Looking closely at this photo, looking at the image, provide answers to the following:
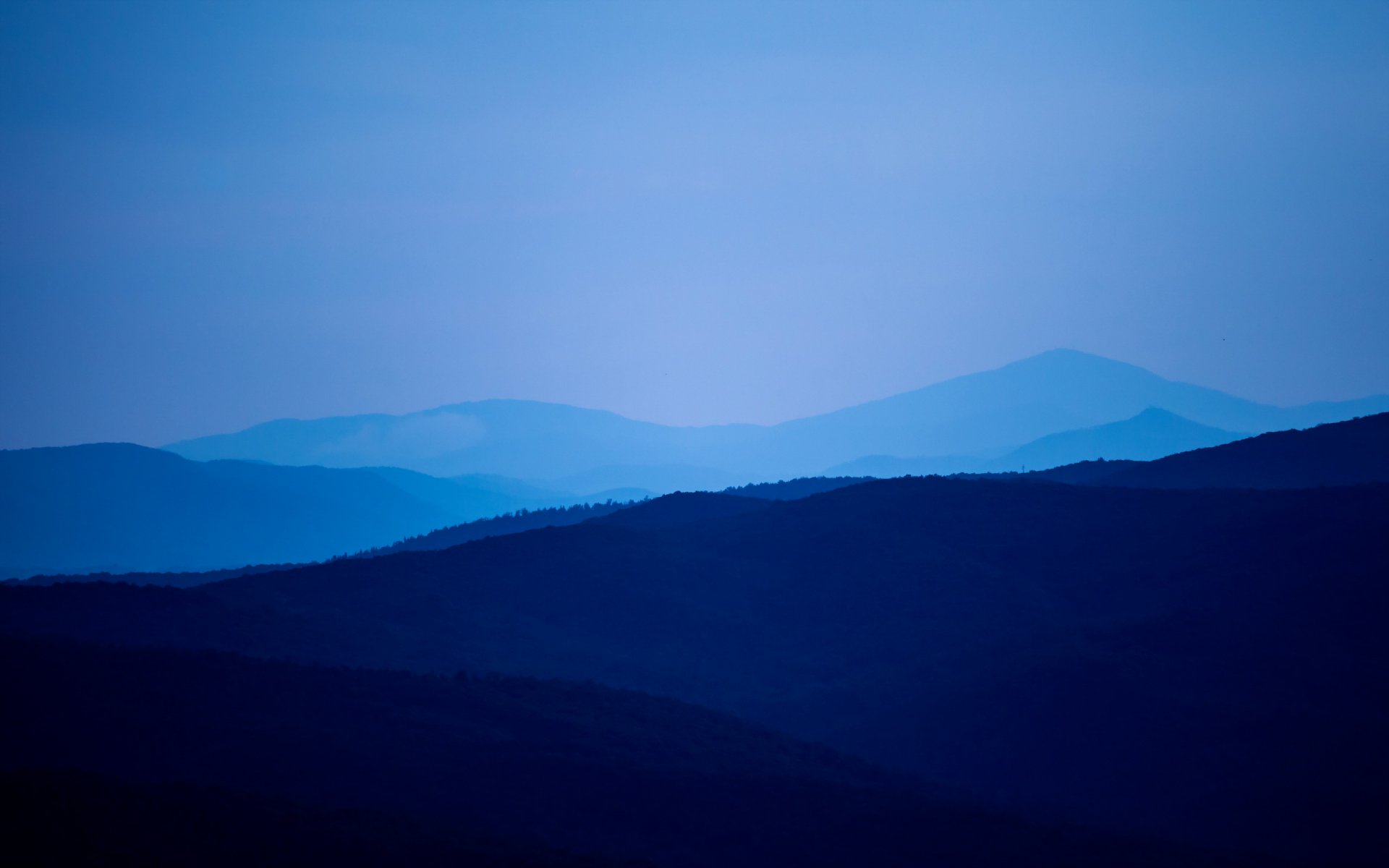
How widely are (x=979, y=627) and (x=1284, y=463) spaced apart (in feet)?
65.6

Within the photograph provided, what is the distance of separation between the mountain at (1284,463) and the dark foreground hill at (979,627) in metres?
7.41

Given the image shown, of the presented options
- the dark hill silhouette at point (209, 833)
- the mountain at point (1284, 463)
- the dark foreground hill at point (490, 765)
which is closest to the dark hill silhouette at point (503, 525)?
the mountain at point (1284, 463)

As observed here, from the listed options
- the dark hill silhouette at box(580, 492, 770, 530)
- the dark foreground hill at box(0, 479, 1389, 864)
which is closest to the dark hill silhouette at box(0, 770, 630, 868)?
the dark foreground hill at box(0, 479, 1389, 864)

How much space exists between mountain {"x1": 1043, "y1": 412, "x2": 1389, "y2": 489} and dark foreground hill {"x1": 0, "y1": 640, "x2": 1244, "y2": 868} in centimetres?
2764

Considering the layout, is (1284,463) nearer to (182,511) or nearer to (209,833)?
(209,833)

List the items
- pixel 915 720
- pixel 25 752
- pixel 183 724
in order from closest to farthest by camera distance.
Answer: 1. pixel 25 752
2. pixel 183 724
3. pixel 915 720

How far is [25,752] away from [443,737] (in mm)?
5748

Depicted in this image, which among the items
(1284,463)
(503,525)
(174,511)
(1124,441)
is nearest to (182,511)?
(174,511)

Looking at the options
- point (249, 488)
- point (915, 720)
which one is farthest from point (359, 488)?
point (915, 720)

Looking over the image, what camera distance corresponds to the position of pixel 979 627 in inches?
1131

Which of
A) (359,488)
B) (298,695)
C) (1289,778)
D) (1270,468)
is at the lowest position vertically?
(1289,778)

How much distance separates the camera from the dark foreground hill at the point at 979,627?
19.7m

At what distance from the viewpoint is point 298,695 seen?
63.3 ft

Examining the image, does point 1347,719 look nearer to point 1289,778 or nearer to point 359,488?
point 1289,778
